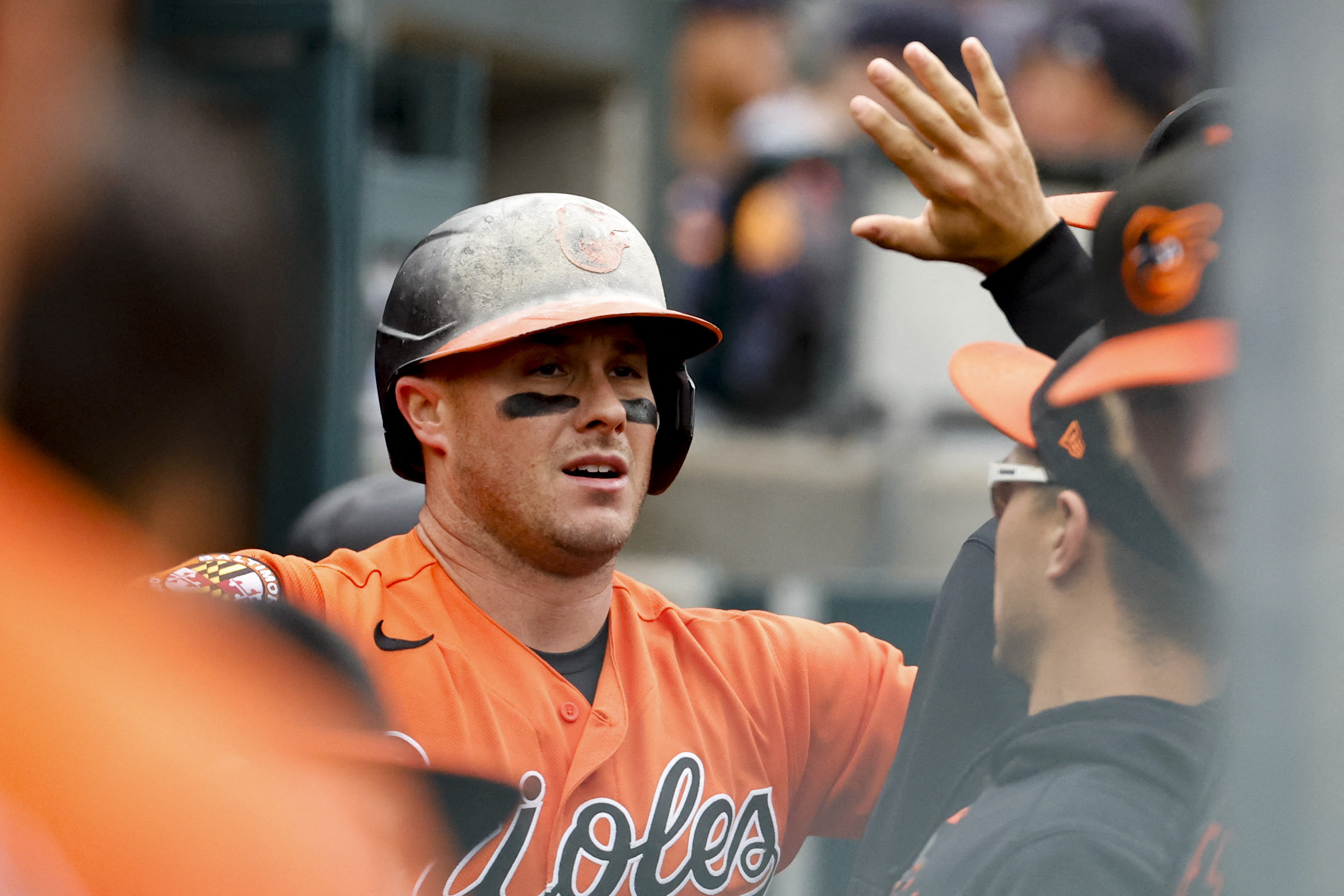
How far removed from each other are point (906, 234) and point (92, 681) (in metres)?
1.17

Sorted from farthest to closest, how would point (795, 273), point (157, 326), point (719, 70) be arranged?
point (719, 70), point (795, 273), point (157, 326)

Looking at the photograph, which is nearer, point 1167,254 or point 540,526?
point 1167,254

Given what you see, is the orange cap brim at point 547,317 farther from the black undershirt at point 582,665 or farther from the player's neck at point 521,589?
the black undershirt at point 582,665

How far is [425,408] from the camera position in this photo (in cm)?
180

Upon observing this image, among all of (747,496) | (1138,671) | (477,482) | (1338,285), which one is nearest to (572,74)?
(747,496)

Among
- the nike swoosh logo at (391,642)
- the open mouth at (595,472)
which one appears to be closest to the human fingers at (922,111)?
the open mouth at (595,472)

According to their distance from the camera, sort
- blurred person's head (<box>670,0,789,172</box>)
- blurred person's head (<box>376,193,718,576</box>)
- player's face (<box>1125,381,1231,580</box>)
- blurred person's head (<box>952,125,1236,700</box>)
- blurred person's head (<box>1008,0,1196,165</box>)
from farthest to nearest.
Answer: blurred person's head (<box>670,0,789,172</box>) → blurred person's head (<box>1008,0,1196,165</box>) → blurred person's head (<box>376,193,718,576</box>) → blurred person's head (<box>952,125,1236,700</box>) → player's face (<box>1125,381,1231,580</box>)

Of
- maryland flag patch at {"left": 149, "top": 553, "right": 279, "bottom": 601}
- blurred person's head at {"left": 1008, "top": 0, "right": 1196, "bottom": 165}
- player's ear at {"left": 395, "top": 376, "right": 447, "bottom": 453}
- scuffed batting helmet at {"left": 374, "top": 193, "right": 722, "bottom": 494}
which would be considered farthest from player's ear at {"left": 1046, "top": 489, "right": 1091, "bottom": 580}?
blurred person's head at {"left": 1008, "top": 0, "right": 1196, "bottom": 165}

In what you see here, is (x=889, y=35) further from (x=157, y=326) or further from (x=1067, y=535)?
(x=157, y=326)

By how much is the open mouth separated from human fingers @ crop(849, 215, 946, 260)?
0.38 metres

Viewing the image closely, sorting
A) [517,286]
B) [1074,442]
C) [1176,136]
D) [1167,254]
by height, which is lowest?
[1074,442]

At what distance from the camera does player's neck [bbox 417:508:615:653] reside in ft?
5.89

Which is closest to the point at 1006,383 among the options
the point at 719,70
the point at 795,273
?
the point at 795,273

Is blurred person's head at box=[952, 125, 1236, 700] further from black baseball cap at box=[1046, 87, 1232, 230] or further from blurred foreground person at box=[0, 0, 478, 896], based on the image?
blurred foreground person at box=[0, 0, 478, 896]
